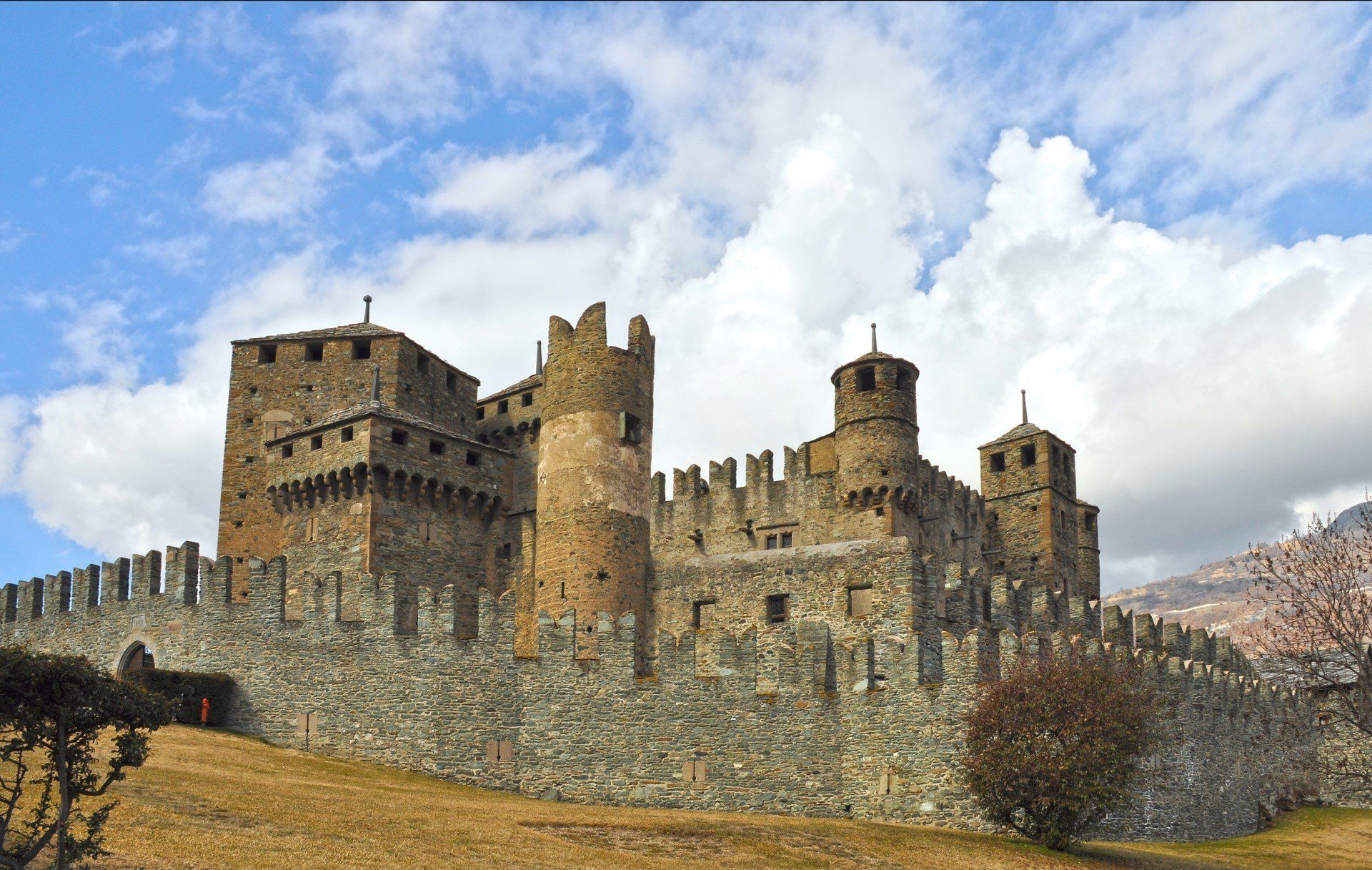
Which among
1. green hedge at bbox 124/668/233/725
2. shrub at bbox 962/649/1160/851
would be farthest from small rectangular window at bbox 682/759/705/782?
green hedge at bbox 124/668/233/725

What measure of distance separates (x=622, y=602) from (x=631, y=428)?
5681mm

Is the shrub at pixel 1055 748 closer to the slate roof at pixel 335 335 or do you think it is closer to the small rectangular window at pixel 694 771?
the small rectangular window at pixel 694 771

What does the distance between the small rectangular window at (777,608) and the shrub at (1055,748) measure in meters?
10.6

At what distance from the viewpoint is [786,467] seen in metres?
49.6

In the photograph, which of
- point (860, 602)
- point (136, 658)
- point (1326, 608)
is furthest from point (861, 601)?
point (136, 658)

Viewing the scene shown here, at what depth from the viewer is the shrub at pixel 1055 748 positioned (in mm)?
26172

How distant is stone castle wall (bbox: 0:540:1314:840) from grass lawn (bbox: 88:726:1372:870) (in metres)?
1.36

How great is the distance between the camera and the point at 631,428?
1644 inches

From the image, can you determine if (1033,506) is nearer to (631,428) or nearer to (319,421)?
(631,428)

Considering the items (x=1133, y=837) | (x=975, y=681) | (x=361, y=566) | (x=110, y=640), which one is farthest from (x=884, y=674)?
(x=110, y=640)

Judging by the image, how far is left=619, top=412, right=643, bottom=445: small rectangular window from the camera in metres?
41.2

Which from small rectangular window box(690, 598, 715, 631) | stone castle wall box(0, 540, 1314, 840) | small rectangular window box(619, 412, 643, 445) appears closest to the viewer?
stone castle wall box(0, 540, 1314, 840)

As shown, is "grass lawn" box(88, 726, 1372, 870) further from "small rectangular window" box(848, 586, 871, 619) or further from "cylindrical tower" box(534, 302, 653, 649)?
"cylindrical tower" box(534, 302, 653, 649)

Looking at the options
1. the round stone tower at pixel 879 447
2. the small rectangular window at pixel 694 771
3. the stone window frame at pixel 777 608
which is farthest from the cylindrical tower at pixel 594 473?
the small rectangular window at pixel 694 771
